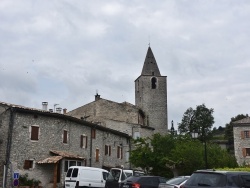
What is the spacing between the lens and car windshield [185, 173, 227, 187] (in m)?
9.45

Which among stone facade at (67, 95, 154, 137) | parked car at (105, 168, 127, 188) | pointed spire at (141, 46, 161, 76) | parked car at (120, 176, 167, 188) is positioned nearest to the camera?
parked car at (120, 176, 167, 188)

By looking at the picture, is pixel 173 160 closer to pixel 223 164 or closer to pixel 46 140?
pixel 223 164

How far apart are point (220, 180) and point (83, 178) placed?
1637 centimetres

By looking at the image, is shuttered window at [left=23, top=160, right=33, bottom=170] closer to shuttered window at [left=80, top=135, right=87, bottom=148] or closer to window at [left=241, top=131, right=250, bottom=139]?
shuttered window at [left=80, top=135, right=87, bottom=148]

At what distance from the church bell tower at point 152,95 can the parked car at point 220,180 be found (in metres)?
51.6

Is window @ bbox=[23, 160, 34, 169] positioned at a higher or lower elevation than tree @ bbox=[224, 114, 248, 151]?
lower

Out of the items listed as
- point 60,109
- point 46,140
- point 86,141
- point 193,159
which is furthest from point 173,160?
point 60,109

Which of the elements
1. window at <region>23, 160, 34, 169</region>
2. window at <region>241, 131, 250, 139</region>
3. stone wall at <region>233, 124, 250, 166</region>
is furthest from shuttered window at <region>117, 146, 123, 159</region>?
window at <region>241, 131, 250, 139</region>

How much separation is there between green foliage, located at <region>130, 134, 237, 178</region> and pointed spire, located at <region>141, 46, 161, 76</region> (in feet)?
90.2

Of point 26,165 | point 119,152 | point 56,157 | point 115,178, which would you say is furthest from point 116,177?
point 119,152

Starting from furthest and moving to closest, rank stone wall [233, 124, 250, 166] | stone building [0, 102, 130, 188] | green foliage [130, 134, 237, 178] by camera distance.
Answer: stone wall [233, 124, 250, 166] < green foliage [130, 134, 237, 178] < stone building [0, 102, 130, 188]

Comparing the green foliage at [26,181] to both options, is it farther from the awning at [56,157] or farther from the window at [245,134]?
the window at [245,134]

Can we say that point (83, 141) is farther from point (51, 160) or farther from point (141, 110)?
point (141, 110)

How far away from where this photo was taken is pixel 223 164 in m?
31.8
